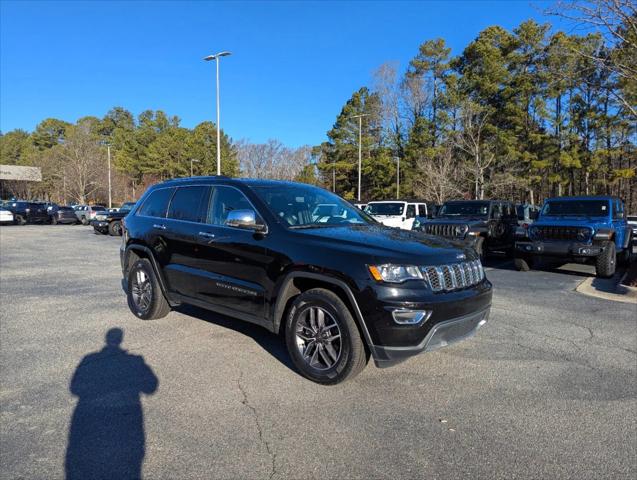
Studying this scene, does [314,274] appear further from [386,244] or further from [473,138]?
[473,138]

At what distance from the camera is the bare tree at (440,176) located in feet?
116

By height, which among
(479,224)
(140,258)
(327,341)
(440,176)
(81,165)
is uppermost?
(81,165)

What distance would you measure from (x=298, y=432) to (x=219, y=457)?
57 cm

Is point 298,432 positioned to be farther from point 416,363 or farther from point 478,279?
point 478,279

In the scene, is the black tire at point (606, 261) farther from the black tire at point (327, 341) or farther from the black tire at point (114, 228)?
the black tire at point (114, 228)

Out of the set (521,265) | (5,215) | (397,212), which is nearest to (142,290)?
(521,265)

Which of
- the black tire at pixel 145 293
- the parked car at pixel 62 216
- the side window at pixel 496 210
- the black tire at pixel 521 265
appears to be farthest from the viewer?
the parked car at pixel 62 216

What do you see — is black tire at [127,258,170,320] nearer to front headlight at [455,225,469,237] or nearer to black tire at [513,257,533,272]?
front headlight at [455,225,469,237]

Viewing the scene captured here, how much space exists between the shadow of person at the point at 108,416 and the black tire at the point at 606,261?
9.41m

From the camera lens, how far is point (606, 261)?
9.60m

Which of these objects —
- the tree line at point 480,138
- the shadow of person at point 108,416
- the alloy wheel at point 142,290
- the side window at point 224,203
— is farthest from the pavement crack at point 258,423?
the tree line at point 480,138

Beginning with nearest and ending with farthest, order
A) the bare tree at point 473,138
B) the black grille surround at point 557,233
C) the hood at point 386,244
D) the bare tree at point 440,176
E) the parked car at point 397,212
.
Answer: the hood at point 386,244 → the black grille surround at point 557,233 → the parked car at point 397,212 → the bare tree at point 473,138 → the bare tree at point 440,176

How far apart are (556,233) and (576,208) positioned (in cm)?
161

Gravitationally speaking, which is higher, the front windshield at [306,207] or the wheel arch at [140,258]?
the front windshield at [306,207]
